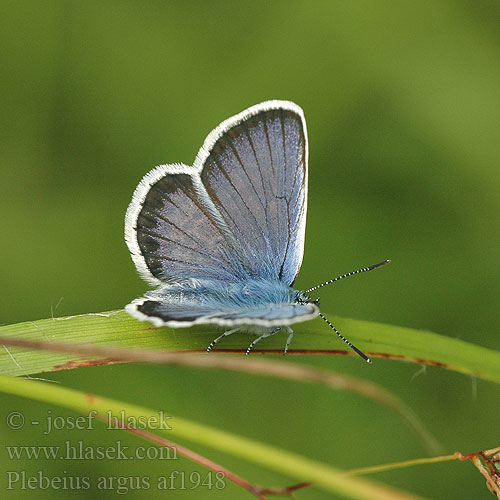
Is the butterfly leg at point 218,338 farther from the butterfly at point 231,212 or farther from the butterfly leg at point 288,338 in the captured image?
the butterfly at point 231,212

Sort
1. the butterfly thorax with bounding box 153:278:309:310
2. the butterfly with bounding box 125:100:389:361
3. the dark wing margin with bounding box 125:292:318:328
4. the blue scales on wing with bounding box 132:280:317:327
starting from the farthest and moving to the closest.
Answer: the butterfly with bounding box 125:100:389:361 → the butterfly thorax with bounding box 153:278:309:310 → the blue scales on wing with bounding box 132:280:317:327 → the dark wing margin with bounding box 125:292:318:328

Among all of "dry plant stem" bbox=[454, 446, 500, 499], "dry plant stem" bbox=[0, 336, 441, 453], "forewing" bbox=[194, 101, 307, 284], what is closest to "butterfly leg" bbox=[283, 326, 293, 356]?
"forewing" bbox=[194, 101, 307, 284]

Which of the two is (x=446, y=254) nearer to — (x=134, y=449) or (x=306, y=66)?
(x=306, y=66)

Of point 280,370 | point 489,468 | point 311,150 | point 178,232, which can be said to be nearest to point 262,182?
point 178,232

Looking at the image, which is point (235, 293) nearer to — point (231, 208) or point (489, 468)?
point (231, 208)

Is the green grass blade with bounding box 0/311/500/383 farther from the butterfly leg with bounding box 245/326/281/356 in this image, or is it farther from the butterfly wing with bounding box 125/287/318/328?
the butterfly wing with bounding box 125/287/318/328

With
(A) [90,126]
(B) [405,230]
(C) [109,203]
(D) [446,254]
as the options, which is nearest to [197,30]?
(A) [90,126]
